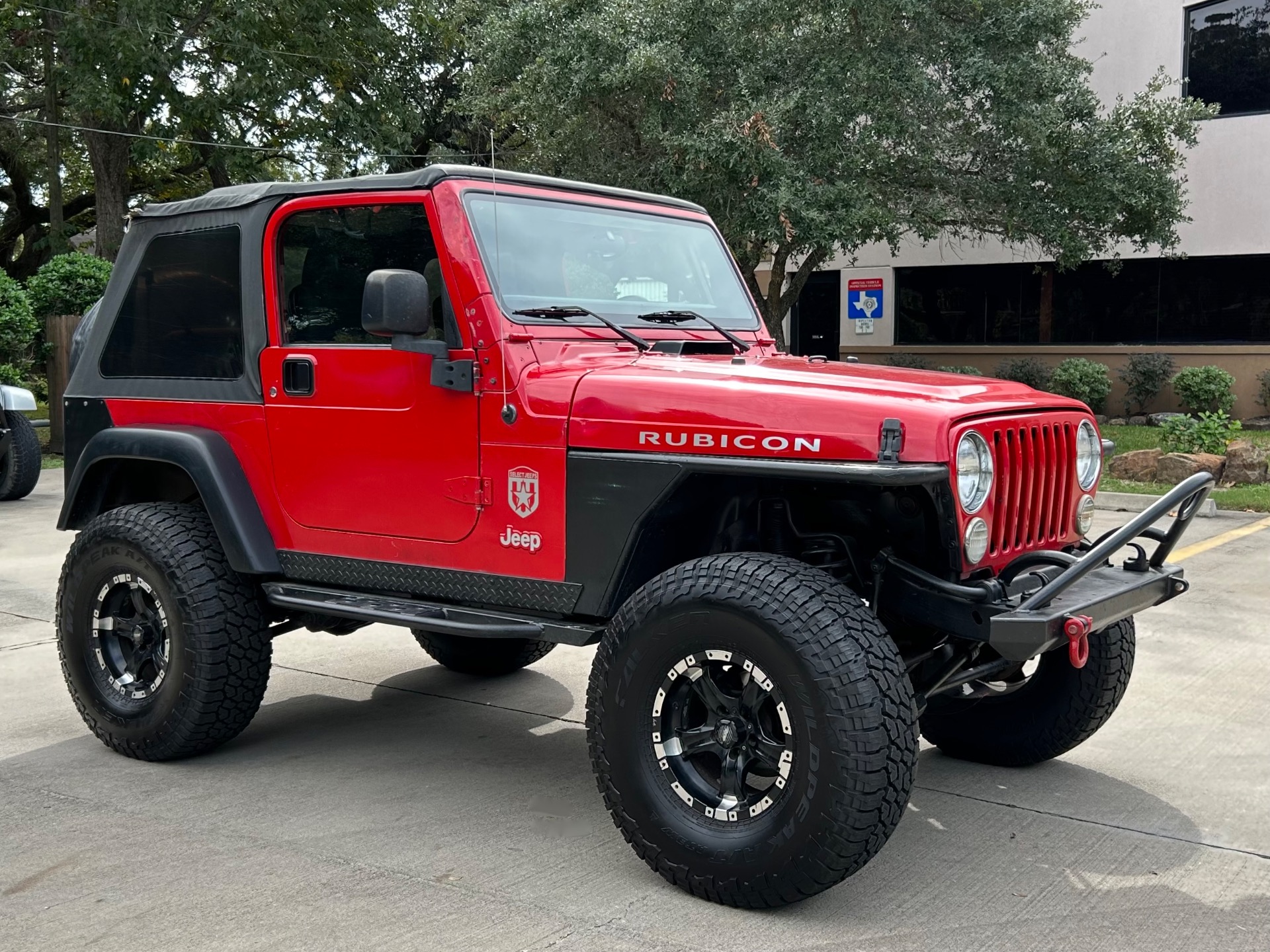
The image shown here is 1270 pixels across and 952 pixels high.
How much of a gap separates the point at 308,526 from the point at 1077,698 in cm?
281

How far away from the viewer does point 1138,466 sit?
42.2 feet

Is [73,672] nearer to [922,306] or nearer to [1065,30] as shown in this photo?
[1065,30]

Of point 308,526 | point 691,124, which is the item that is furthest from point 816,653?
point 691,124

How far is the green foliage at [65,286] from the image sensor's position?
16188 mm

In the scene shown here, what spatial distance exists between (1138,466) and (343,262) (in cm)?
1015

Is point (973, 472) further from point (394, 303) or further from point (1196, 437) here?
point (1196, 437)

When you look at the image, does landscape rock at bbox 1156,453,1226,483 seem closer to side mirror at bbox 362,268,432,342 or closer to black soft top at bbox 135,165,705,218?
black soft top at bbox 135,165,705,218

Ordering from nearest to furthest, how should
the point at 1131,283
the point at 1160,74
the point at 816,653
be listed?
the point at 816,653 < the point at 1160,74 < the point at 1131,283

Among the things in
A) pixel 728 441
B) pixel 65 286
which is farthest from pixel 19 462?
pixel 728 441

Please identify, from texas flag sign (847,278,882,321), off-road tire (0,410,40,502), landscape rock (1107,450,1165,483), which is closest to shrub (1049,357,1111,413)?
texas flag sign (847,278,882,321)

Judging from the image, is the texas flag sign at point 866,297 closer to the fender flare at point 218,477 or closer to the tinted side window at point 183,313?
the tinted side window at point 183,313

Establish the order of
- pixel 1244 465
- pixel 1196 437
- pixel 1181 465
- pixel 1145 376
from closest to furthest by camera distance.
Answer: pixel 1181 465 → pixel 1244 465 → pixel 1196 437 → pixel 1145 376

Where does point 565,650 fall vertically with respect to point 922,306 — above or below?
below

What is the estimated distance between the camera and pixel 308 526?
15.6ft
